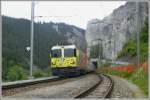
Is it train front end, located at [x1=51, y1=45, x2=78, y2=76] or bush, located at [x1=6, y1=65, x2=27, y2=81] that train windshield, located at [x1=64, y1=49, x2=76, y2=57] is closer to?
train front end, located at [x1=51, y1=45, x2=78, y2=76]

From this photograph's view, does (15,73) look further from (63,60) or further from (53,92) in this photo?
(53,92)

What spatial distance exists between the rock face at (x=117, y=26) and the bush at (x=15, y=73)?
333 cm

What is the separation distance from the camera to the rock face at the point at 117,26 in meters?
19.8

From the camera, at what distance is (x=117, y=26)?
20281 mm

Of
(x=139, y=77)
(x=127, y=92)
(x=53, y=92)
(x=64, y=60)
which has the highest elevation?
(x=64, y=60)

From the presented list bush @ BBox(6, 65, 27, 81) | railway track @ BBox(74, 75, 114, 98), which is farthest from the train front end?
railway track @ BBox(74, 75, 114, 98)

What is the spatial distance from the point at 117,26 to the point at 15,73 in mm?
4935

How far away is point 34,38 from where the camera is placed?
74.0ft

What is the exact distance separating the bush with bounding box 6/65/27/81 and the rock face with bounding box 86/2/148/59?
10.9 feet

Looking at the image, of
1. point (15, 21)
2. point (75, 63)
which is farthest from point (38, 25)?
point (75, 63)

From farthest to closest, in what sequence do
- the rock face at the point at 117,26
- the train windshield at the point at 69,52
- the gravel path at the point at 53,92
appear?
the train windshield at the point at 69,52 → the rock face at the point at 117,26 → the gravel path at the point at 53,92

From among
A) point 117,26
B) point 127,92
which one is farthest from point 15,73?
point 127,92

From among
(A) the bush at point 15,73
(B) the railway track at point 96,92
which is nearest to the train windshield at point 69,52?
(A) the bush at point 15,73

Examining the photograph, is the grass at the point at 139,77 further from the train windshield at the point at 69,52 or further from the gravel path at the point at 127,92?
the train windshield at the point at 69,52
